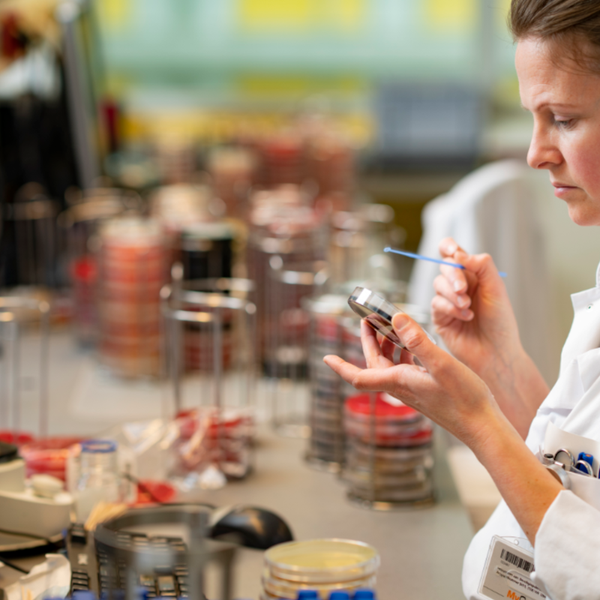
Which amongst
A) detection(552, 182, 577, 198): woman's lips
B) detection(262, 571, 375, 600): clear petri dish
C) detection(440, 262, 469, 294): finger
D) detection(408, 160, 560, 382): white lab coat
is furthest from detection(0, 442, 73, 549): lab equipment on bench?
detection(408, 160, 560, 382): white lab coat

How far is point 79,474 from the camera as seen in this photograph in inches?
44.3

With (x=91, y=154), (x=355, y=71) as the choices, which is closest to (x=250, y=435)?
(x=91, y=154)

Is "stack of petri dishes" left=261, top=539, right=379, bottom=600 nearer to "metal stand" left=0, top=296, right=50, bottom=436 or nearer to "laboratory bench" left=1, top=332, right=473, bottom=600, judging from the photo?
"laboratory bench" left=1, top=332, right=473, bottom=600

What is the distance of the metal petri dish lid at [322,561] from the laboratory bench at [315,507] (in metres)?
0.13

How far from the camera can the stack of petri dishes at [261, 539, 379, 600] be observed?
0.78m

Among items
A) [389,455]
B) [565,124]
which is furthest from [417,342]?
[389,455]

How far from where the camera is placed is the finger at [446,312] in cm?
101

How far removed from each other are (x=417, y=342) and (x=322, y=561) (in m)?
0.26

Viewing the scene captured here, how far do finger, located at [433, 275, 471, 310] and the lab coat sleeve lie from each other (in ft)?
0.97

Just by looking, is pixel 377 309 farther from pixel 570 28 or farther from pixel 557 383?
pixel 570 28

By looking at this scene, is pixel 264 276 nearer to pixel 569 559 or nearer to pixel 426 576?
pixel 426 576

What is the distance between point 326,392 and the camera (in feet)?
4.56

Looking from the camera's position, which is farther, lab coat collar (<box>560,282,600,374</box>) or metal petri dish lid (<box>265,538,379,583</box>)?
lab coat collar (<box>560,282,600,374</box>)

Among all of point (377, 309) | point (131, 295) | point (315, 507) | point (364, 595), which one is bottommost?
point (315, 507)
